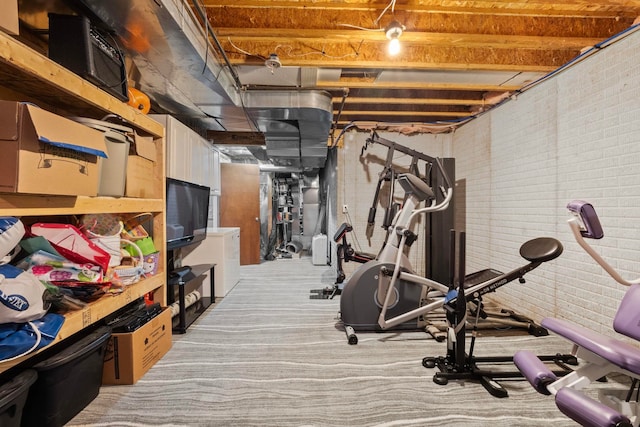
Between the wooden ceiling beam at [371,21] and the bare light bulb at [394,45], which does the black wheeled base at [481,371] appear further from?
the wooden ceiling beam at [371,21]

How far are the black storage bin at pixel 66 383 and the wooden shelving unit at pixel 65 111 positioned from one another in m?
0.16

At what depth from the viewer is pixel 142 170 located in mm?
2197

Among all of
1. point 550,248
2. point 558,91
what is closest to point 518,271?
point 550,248

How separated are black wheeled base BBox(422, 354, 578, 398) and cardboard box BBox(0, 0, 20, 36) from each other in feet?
9.60

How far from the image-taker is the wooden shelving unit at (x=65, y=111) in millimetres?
1252

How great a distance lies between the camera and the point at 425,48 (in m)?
2.57

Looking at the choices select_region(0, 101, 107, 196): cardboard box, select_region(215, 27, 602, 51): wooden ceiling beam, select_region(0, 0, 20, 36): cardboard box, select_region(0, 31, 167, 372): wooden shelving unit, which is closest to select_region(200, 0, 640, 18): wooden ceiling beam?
select_region(215, 27, 602, 51): wooden ceiling beam

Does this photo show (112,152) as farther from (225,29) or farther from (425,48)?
(425,48)

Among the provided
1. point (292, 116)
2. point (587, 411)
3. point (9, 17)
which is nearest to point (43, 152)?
point (9, 17)

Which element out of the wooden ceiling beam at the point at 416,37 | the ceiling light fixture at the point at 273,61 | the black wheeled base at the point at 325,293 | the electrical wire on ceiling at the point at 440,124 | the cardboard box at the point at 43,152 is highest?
the wooden ceiling beam at the point at 416,37

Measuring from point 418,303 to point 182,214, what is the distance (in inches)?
100

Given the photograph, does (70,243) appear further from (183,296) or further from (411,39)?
(411,39)

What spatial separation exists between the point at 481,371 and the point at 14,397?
2.58 metres

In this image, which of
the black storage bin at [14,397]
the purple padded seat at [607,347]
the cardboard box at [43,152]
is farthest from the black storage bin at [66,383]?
the purple padded seat at [607,347]
